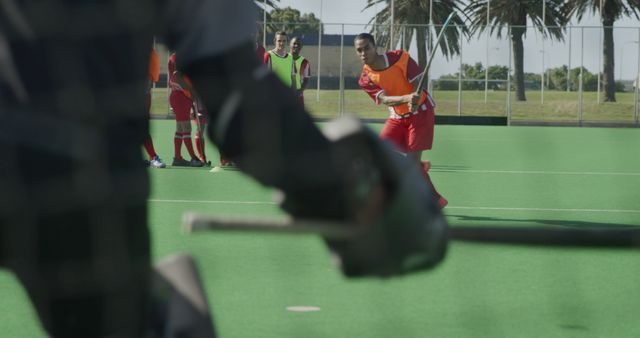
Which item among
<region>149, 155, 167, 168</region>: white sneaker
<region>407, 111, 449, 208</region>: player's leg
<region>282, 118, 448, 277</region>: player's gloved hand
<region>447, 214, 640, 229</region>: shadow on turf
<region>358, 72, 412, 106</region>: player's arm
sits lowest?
<region>447, 214, 640, 229</region>: shadow on turf

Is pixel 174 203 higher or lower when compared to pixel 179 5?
lower

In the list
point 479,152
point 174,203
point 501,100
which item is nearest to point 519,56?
point 501,100

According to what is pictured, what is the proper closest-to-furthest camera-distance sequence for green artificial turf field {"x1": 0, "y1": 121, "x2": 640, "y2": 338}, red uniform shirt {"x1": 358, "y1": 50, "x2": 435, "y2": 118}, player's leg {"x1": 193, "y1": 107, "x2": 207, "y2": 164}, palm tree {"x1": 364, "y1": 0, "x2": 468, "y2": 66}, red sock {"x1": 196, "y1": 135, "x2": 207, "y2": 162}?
green artificial turf field {"x1": 0, "y1": 121, "x2": 640, "y2": 338} → red uniform shirt {"x1": 358, "y1": 50, "x2": 435, "y2": 118} → player's leg {"x1": 193, "y1": 107, "x2": 207, "y2": 164} → red sock {"x1": 196, "y1": 135, "x2": 207, "y2": 162} → palm tree {"x1": 364, "y1": 0, "x2": 468, "y2": 66}

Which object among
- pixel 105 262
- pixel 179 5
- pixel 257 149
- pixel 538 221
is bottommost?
pixel 538 221

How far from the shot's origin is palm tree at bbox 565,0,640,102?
98.9 ft

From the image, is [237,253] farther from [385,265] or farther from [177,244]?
[385,265]

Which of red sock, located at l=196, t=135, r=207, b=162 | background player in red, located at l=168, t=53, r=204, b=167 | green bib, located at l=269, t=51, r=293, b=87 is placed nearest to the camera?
background player in red, located at l=168, t=53, r=204, b=167

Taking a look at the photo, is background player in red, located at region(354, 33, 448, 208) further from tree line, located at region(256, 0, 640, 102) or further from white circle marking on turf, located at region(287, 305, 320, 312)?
tree line, located at region(256, 0, 640, 102)

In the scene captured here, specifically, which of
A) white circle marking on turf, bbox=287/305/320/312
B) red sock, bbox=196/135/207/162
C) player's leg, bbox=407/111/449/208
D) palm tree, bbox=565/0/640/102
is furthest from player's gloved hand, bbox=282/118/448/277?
palm tree, bbox=565/0/640/102

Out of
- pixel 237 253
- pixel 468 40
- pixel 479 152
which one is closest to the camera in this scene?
pixel 237 253

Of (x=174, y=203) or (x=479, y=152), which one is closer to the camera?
(x=174, y=203)

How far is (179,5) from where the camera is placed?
1.36 metres

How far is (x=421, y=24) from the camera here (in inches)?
1082

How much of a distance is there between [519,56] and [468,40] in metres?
1.52
